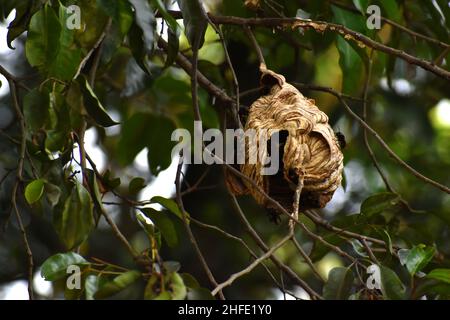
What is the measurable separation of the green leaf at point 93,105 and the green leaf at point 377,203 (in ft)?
1.63

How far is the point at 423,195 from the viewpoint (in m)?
3.16

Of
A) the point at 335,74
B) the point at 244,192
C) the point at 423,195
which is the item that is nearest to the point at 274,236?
the point at 423,195

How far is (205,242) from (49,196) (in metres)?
1.54

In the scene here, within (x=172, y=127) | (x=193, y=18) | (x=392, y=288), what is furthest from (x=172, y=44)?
(x=172, y=127)

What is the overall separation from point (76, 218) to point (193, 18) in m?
0.37

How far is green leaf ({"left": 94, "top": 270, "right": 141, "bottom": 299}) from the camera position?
1.24m

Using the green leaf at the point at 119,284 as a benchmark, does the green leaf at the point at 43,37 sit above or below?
above

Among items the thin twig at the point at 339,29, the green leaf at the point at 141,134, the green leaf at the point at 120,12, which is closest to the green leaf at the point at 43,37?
the green leaf at the point at 120,12

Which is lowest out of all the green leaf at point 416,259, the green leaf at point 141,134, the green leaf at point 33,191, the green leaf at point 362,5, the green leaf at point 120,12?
the green leaf at point 416,259

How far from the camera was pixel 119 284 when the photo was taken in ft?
4.08

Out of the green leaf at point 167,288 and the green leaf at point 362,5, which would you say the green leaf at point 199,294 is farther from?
the green leaf at point 362,5

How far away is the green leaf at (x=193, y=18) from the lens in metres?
1.41

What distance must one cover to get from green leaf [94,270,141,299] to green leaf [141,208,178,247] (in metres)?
0.37
